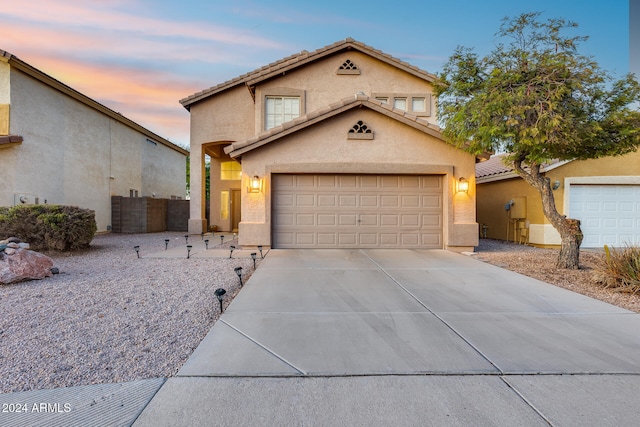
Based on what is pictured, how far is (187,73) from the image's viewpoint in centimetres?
1733

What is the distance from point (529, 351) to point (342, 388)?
2051 mm

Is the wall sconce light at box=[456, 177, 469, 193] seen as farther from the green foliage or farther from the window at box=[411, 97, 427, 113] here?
the window at box=[411, 97, 427, 113]

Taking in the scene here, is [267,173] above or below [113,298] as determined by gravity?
above

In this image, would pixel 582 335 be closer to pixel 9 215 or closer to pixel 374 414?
pixel 374 414

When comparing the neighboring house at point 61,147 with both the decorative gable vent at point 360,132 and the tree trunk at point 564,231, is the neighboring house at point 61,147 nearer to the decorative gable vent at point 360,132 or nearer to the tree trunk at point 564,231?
the decorative gable vent at point 360,132

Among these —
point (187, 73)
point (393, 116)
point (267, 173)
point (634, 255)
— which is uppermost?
point (187, 73)

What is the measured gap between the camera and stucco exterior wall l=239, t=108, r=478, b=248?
917cm

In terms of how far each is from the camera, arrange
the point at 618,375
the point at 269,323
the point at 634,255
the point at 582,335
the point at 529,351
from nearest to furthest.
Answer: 1. the point at 618,375
2. the point at 529,351
3. the point at 582,335
4. the point at 269,323
5. the point at 634,255

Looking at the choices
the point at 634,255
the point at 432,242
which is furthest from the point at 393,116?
the point at 634,255

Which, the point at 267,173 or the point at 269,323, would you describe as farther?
the point at 267,173

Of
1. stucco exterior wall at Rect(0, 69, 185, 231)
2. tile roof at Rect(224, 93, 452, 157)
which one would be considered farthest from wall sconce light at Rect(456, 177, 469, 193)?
stucco exterior wall at Rect(0, 69, 185, 231)

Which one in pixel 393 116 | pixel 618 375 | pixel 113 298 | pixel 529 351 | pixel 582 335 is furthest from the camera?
pixel 393 116

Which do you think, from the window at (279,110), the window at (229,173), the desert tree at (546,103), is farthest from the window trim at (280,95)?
the desert tree at (546,103)

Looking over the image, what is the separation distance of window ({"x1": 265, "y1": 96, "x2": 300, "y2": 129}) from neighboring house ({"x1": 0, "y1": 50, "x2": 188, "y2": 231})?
28.6ft
